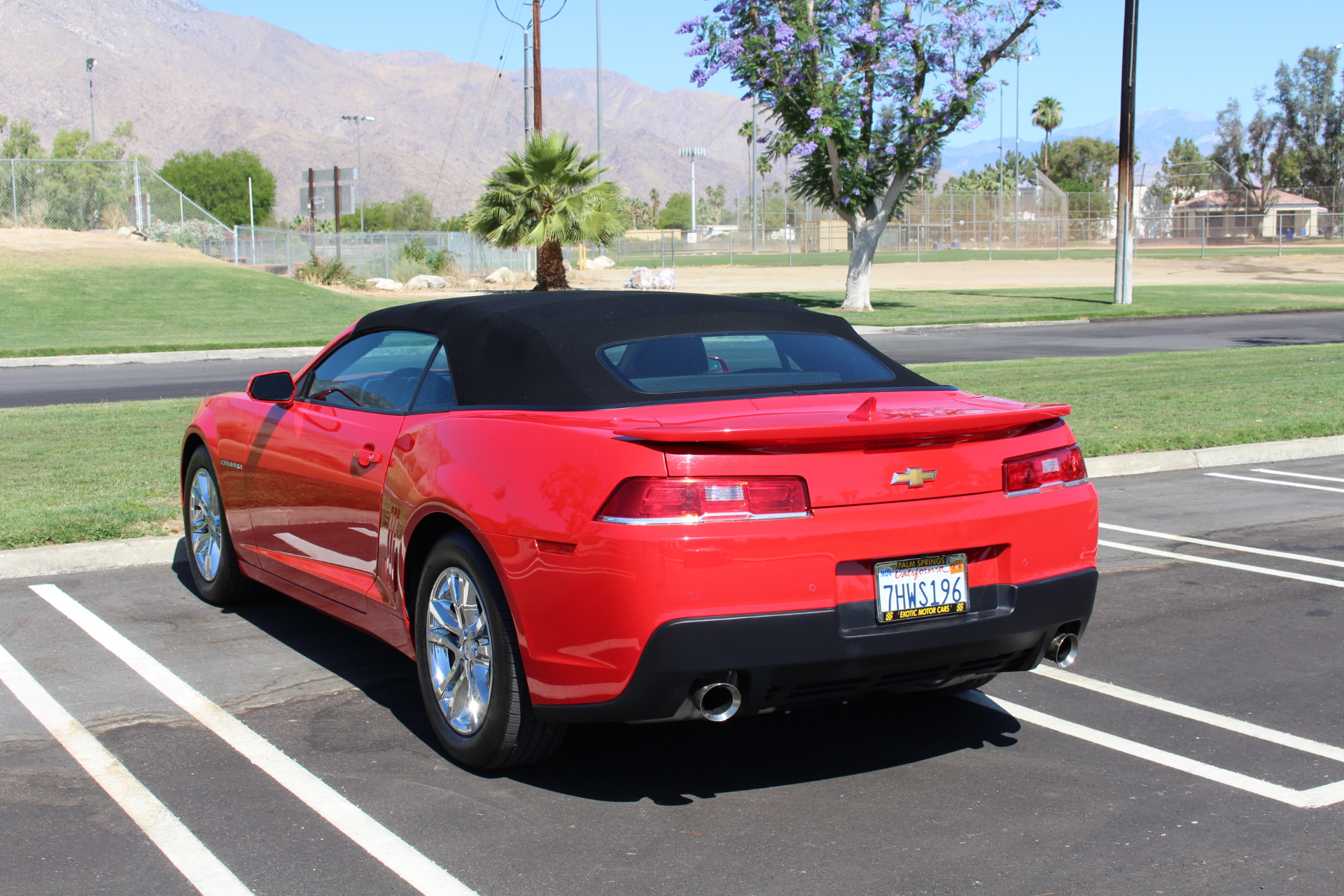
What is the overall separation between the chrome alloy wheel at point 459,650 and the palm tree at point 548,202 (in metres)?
28.7

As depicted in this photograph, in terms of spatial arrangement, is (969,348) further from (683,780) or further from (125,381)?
(683,780)

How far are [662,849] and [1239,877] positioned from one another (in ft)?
5.08

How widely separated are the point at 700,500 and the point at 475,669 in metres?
1.08

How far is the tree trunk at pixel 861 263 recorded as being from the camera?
107 feet

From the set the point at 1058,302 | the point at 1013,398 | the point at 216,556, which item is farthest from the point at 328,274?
the point at 216,556

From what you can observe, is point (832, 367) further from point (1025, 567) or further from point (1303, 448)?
point (1303, 448)

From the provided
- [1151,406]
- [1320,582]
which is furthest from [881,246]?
[1320,582]

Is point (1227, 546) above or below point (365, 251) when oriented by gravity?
below

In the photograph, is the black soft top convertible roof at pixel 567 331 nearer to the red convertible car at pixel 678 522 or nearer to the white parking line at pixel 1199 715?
the red convertible car at pixel 678 522

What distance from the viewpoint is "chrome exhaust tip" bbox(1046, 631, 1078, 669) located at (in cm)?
422

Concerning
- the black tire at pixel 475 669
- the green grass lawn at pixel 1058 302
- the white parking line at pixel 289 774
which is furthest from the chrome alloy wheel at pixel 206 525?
the green grass lawn at pixel 1058 302

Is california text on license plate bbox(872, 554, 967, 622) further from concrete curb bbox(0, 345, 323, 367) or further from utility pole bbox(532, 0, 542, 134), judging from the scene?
utility pole bbox(532, 0, 542, 134)

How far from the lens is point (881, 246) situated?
81.1 m

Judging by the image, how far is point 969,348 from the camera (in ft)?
73.3
